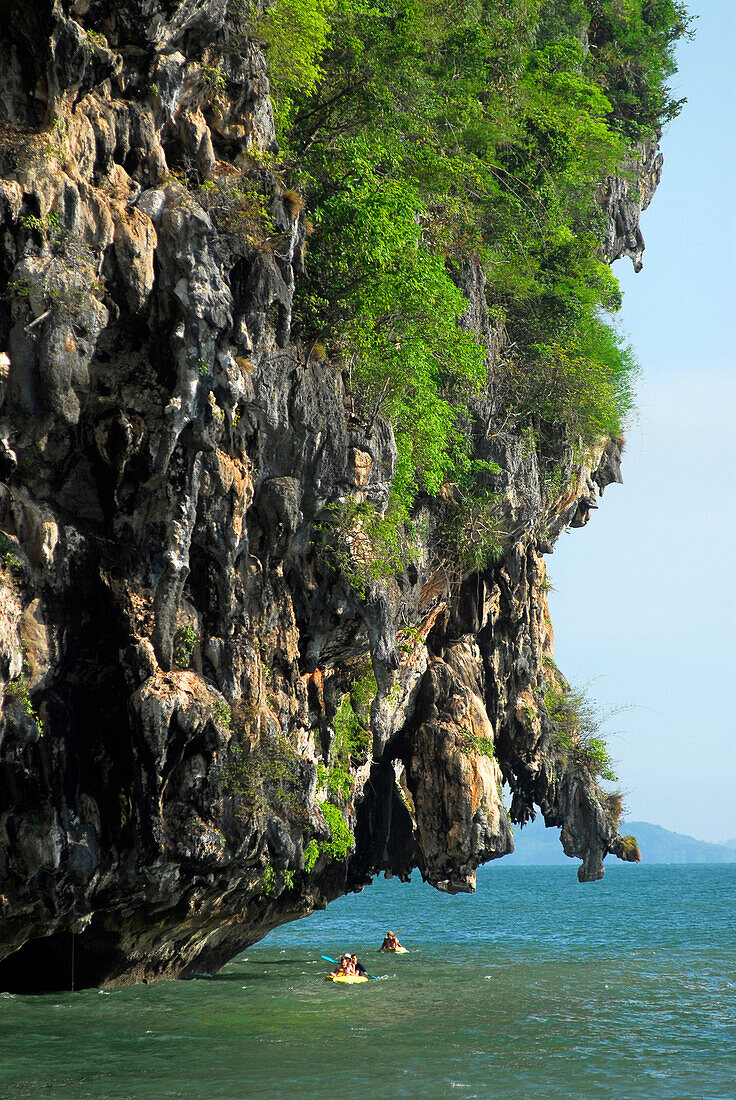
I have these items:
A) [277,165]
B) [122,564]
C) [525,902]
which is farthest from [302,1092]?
[525,902]

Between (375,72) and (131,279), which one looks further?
(375,72)

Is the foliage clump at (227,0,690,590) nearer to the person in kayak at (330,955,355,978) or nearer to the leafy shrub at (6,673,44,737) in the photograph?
the leafy shrub at (6,673,44,737)

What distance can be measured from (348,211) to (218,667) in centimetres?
962

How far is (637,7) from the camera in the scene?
37.5 metres

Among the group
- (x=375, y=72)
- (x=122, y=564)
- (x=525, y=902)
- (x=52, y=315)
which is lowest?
(x=525, y=902)

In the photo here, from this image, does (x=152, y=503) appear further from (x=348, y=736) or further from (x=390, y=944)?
(x=390, y=944)

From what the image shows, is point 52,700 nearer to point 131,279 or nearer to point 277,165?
point 131,279

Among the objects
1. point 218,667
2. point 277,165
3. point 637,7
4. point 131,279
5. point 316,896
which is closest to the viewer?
point 131,279

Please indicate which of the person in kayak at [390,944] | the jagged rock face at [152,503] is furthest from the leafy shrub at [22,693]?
the person in kayak at [390,944]

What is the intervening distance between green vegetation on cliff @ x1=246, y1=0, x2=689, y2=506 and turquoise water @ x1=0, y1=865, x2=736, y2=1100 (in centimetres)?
1150

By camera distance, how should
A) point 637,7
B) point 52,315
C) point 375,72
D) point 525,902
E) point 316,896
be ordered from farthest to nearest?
point 525,902 < point 637,7 < point 316,896 < point 375,72 < point 52,315

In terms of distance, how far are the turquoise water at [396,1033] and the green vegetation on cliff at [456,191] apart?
37.7ft

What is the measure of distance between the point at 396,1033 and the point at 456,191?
2086 centimetres

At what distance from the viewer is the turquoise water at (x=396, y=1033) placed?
15461 mm
